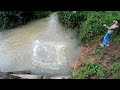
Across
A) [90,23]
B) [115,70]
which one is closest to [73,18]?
[90,23]

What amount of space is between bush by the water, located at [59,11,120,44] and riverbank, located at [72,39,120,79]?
328 millimetres

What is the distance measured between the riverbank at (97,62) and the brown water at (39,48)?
0.46 m

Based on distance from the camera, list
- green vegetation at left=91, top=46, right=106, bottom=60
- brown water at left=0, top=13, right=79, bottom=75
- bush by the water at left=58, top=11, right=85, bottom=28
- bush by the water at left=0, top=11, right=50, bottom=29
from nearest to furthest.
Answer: green vegetation at left=91, top=46, right=106, bottom=60, brown water at left=0, top=13, right=79, bottom=75, bush by the water at left=58, top=11, right=85, bottom=28, bush by the water at left=0, top=11, right=50, bottom=29

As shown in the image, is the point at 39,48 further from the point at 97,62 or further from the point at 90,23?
the point at 97,62

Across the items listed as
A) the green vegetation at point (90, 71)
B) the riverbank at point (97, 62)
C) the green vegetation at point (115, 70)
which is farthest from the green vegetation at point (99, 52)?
the green vegetation at point (115, 70)

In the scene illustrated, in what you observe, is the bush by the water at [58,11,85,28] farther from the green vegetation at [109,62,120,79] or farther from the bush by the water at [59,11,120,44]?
the green vegetation at [109,62,120,79]

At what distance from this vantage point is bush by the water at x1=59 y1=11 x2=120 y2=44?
37.2 ft

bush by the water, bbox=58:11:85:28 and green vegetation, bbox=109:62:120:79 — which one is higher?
bush by the water, bbox=58:11:85:28

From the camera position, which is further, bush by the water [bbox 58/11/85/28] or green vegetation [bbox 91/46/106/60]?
bush by the water [bbox 58/11/85/28]

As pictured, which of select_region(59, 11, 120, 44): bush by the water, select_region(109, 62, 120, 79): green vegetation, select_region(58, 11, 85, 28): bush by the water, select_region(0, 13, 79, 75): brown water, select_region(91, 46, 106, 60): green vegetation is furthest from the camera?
select_region(58, 11, 85, 28): bush by the water

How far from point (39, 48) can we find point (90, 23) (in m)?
2.18

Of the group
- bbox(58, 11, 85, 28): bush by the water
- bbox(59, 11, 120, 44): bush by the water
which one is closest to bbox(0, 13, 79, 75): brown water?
bbox(58, 11, 85, 28): bush by the water
